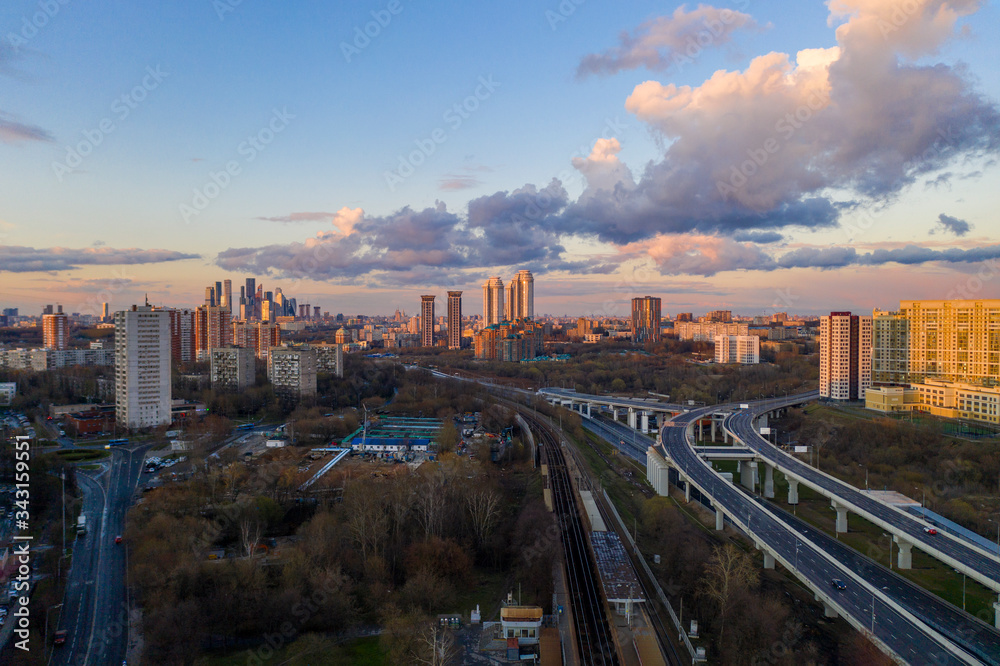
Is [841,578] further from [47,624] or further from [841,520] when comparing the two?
[47,624]

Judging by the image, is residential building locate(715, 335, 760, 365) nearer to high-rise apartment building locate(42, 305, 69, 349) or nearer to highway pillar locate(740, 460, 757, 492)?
highway pillar locate(740, 460, 757, 492)

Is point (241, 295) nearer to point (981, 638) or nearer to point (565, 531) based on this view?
point (565, 531)

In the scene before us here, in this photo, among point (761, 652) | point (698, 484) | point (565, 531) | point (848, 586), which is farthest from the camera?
point (698, 484)

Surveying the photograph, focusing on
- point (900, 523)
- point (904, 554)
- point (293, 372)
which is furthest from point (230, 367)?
point (904, 554)

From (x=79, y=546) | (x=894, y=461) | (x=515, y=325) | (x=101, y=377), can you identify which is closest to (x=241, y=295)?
(x=515, y=325)

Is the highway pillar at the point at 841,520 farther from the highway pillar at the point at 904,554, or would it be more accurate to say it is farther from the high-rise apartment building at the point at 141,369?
the high-rise apartment building at the point at 141,369
